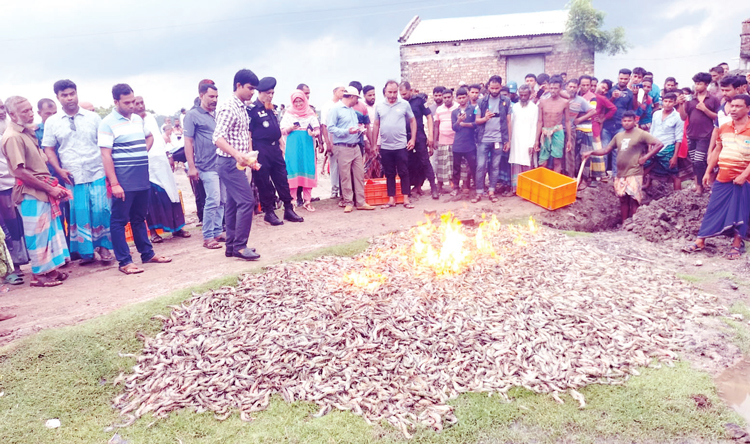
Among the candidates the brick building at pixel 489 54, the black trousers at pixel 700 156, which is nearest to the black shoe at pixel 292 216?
the black trousers at pixel 700 156

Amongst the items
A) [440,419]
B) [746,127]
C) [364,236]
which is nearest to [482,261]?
[364,236]

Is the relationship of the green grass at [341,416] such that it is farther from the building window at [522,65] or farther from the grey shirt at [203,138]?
the building window at [522,65]

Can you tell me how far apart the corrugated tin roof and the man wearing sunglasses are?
769 inches

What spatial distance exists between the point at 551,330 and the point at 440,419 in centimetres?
166

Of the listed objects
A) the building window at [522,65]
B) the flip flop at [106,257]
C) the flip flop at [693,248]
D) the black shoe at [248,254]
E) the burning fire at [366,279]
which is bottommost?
the flip flop at [693,248]

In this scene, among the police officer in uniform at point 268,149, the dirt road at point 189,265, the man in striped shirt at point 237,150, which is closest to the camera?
the dirt road at point 189,265

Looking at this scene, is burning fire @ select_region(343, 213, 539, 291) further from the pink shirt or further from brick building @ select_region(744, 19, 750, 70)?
brick building @ select_region(744, 19, 750, 70)

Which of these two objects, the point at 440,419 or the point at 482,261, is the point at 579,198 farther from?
the point at 440,419

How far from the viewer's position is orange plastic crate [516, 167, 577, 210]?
8719mm

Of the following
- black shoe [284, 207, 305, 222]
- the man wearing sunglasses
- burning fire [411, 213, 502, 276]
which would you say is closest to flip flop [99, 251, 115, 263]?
the man wearing sunglasses

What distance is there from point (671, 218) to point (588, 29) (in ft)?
58.6

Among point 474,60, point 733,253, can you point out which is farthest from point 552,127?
point 474,60

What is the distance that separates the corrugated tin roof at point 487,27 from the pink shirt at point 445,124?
1506cm

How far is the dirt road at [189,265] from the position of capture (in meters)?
5.27
